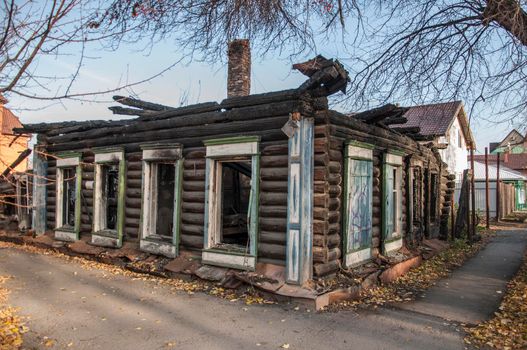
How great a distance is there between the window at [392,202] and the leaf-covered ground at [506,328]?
2870mm

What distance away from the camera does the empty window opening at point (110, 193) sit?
11.5 metres

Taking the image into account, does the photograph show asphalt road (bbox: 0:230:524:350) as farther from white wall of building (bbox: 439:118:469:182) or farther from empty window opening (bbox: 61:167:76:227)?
white wall of building (bbox: 439:118:469:182)

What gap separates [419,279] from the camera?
9531 millimetres

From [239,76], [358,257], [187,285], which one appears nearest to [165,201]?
[187,285]

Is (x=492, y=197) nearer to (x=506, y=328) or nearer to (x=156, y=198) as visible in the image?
(x=506, y=328)

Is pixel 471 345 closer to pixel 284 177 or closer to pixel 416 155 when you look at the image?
pixel 284 177

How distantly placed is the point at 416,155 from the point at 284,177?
21.3 ft

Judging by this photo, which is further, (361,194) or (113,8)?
(361,194)

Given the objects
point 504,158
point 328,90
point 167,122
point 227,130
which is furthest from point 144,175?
point 504,158

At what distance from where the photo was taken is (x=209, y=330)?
5.85 meters

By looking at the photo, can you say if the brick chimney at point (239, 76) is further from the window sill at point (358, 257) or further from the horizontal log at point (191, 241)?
the window sill at point (358, 257)

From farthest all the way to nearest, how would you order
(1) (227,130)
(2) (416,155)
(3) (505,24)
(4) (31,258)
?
(2) (416,155) → (4) (31,258) → (1) (227,130) → (3) (505,24)

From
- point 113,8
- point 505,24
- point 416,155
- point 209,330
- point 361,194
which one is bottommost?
point 209,330

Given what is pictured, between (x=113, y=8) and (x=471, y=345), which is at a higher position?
(x=113, y=8)
